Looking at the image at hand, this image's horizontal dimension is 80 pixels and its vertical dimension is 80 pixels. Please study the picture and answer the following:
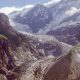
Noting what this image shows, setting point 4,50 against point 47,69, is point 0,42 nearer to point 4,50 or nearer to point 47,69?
point 4,50

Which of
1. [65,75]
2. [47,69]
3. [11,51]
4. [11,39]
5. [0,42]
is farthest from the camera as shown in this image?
[11,39]

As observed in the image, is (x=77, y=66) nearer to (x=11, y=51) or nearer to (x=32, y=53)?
(x=11, y=51)

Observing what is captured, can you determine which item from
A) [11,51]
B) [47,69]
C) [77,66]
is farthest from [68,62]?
[11,51]

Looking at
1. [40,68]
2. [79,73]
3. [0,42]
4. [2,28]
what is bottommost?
[2,28]

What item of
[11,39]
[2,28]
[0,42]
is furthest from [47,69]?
[2,28]

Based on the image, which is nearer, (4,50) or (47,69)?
(47,69)

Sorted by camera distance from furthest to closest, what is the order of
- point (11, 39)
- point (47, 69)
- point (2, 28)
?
point (2, 28)
point (11, 39)
point (47, 69)

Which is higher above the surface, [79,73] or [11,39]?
[79,73]
